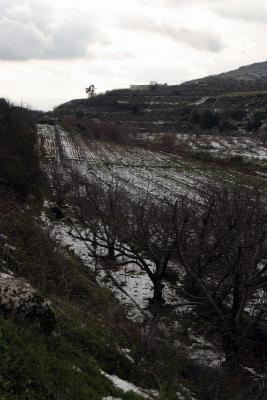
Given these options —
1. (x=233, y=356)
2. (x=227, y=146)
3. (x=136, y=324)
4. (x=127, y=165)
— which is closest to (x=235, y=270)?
(x=233, y=356)

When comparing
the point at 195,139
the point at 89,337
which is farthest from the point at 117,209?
the point at 195,139

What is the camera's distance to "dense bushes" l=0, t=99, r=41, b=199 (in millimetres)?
19633

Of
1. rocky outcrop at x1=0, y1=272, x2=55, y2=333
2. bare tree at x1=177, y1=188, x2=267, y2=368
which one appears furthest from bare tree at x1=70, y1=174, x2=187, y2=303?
rocky outcrop at x1=0, y1=272, x2=55, y2=333

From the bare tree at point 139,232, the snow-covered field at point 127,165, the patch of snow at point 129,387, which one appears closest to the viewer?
the patch of snow at point 129,387

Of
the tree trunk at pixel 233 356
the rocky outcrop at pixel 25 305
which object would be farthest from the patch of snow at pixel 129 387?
the tree trunk at pixel 233 356

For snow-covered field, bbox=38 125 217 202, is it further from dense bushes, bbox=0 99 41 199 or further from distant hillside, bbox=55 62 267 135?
distant hillside, bbox=55 62 267 135

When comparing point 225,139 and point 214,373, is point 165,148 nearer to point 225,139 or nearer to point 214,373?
point 225,139

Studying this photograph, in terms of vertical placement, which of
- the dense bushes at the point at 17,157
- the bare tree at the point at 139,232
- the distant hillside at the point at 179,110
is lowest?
the bare tree at the point at 139,232

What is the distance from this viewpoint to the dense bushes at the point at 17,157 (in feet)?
64.4

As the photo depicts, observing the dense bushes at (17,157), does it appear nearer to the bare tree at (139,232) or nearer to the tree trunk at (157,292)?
the bare tree at (139,232)

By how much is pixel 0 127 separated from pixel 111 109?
4106 inches

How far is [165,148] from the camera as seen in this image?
57.4 metres

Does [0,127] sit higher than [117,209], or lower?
higher

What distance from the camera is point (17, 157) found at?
20.1m
